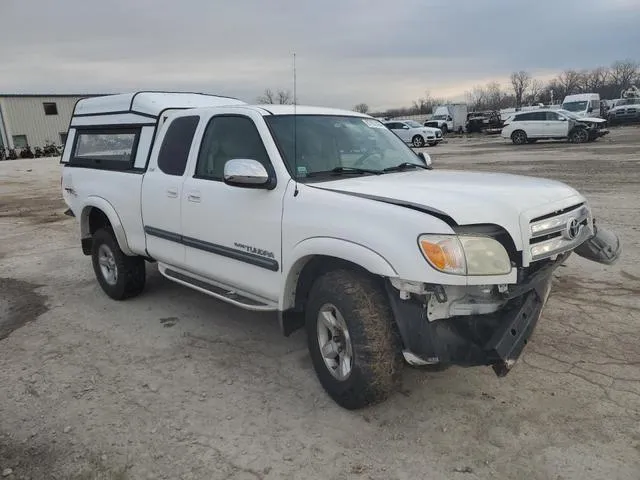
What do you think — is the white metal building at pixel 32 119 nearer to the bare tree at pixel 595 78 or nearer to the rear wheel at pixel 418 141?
the rear wheel at pixel 418 141

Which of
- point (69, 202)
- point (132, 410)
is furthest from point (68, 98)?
point (132, 410)

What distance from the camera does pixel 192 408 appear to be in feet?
11.7

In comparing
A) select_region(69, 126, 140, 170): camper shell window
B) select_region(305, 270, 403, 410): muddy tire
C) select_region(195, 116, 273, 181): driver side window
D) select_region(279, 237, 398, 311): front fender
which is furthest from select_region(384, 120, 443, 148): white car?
select_region(305, 270, 403, 410): muddy tire

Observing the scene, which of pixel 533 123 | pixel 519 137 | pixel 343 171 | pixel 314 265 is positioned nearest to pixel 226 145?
pixel 343 171

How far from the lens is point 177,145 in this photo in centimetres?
477

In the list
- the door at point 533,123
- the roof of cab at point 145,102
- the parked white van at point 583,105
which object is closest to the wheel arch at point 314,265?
the roof of cab at point 145,102

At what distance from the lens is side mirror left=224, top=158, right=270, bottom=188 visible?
11.8 ft

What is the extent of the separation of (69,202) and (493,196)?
199 inches

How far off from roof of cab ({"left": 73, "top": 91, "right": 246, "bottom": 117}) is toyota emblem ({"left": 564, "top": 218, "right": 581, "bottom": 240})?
3.10m

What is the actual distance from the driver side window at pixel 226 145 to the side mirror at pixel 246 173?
0.28 metres

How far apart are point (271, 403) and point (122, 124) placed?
134 inches

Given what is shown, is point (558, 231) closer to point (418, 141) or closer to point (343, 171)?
point (343, 171)

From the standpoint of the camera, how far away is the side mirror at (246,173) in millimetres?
3600

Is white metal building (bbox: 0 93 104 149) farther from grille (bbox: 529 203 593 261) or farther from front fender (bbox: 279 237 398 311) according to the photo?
grille (bbox: 529 203 593 261)
